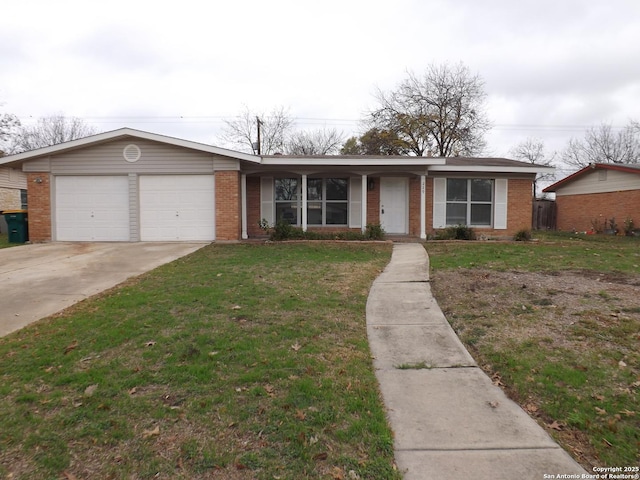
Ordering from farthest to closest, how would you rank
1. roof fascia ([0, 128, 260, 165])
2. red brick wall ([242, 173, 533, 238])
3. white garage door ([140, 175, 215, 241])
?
red brick wall ([242, 173, 533, 238]), white garage door ([140, 175, 215, 241]), roof fascia ([0, 128, 260, 165])

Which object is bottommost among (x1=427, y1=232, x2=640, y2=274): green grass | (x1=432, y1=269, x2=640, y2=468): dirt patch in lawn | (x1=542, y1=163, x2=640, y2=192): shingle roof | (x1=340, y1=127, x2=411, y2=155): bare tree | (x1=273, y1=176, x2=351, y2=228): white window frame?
(x1=432, y1=269, x2=640, y2=468): dirt patch in lawn

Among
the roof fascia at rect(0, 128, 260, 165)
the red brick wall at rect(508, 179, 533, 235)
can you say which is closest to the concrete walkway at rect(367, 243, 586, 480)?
the roof fascia at rect(0, 128, 260, 165)

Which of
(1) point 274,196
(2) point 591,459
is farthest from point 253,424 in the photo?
(1) point 274,196

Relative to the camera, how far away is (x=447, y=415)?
301 cm

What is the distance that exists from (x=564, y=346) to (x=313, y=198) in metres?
11.6

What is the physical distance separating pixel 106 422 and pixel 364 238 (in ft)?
36.3

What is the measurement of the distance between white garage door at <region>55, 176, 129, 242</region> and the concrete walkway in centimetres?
1079

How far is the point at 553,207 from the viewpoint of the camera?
917 inches

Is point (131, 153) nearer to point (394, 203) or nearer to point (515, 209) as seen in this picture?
point (394, 203)

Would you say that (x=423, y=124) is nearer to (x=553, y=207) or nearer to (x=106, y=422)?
(x=553, y=207)

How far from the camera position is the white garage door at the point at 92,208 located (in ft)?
42.9

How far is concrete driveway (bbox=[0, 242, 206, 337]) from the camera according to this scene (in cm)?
568

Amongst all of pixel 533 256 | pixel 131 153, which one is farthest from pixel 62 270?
pixel 533 256

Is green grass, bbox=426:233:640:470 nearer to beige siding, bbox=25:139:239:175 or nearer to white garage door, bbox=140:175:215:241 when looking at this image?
white garage door, bbox=140:175:215:241
